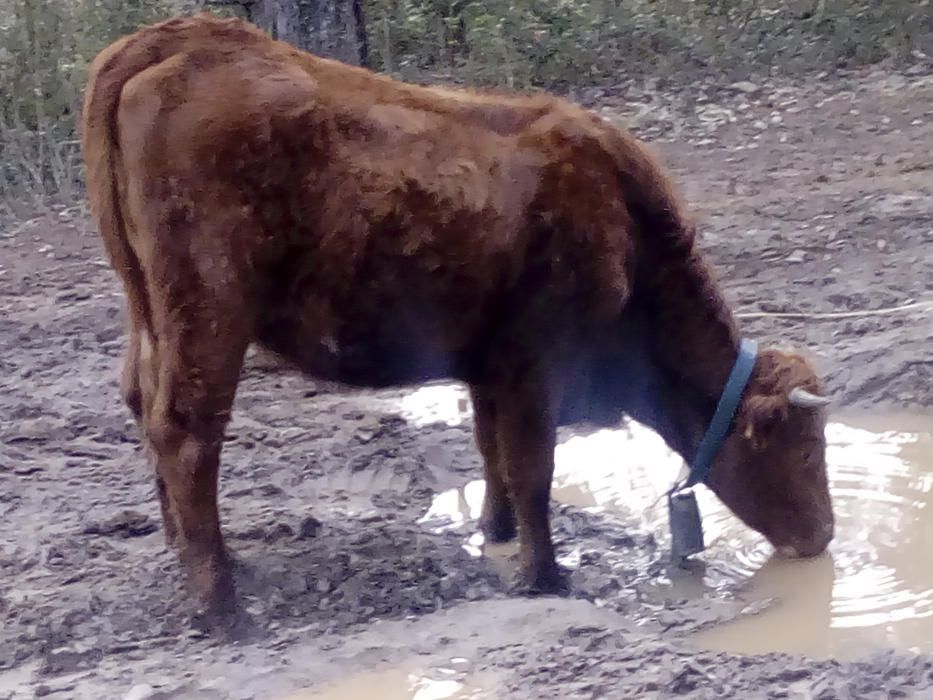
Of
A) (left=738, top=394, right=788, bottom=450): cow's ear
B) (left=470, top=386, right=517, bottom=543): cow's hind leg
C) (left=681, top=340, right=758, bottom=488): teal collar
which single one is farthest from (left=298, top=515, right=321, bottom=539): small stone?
(left=738, top=394, right=788, bottom=450): cow's ear

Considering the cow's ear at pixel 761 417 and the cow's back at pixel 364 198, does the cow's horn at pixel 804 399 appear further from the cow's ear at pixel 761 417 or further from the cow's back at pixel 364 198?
the cow's back at pixel 364 198

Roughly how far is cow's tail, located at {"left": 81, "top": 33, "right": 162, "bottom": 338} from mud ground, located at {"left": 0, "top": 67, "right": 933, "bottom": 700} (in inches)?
45.4

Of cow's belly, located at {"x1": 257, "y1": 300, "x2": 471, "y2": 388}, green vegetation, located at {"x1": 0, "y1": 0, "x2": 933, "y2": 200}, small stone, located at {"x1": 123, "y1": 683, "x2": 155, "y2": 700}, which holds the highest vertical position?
green vegetation, located at {"x1": 0, "y1": 0, "x2": 933, "y2": 200}

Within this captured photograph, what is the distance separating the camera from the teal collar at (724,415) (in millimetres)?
4398

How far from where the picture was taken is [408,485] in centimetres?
503

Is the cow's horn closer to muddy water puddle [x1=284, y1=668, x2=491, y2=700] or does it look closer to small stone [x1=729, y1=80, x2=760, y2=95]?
muddy water puddle [x1=284, y1=668, x2=491, y2=700]

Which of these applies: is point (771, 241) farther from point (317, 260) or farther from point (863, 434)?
point (317, 260)

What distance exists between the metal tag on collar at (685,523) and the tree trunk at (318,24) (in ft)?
13.5

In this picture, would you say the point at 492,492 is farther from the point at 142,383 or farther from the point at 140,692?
the point at 140,692

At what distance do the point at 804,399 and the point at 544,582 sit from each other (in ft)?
3.48

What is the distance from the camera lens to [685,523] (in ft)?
14.3

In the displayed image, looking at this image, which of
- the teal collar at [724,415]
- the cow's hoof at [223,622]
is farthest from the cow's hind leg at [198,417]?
the teal collar at [724,415]

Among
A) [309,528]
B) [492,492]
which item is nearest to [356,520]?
[309,528]

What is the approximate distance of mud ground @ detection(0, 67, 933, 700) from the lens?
3469 mm
